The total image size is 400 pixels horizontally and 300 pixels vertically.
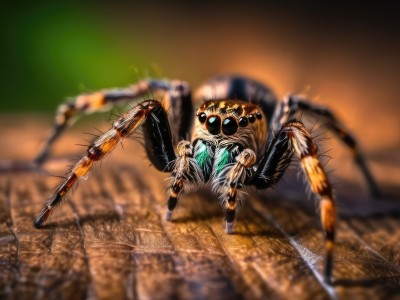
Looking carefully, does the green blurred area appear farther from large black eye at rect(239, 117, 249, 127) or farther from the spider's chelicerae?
large black eye at rect(239, 117, 249, 127)

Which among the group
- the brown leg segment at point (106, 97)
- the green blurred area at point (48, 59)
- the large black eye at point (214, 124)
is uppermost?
the large black eye at point (214, 124)

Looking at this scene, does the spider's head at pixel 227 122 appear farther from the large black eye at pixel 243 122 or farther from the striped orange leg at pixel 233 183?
the striped orange leg at pixel 233 183

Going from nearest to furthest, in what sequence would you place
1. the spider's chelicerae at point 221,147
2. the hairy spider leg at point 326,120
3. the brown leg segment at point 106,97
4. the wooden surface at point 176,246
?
1. the wooden surface at point 176,246
2. the spider's chelicerae at point 221,147
3. the hairy spider leg at point 326,120
4. the brown leg segment at point 106,97

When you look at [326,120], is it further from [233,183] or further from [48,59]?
[48,59]

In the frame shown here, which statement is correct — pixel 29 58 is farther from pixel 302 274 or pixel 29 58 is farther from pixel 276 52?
pixel 302 274

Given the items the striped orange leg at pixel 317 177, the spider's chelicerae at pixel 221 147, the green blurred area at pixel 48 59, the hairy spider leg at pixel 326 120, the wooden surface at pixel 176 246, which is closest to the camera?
the wooden surface at pixel 176 246

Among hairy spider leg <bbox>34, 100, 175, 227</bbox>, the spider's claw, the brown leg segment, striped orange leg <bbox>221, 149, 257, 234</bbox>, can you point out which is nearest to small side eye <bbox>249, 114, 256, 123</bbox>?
striped orange leg <bbox>221, 149, 257, 234</bbox>

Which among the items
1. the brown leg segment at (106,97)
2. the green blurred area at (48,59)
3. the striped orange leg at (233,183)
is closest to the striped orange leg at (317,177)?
the striped orange leg at (233,183)

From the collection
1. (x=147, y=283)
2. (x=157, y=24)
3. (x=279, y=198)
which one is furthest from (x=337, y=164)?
(x=157, y=24)
